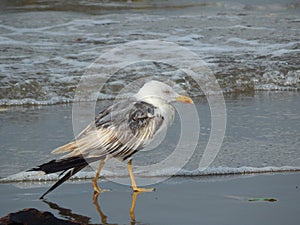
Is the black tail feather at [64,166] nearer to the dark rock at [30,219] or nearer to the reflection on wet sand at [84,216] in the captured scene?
the reflection on wet sand at [84,216]

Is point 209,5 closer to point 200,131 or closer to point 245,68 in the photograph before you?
point 245,68

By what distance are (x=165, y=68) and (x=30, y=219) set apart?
553 centimetres

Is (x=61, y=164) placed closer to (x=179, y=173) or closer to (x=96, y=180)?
(x=96, y=180)

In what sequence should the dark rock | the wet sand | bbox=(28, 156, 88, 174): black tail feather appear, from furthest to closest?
bbox=(28, 156, 88, 174): black tail feather < the wet sand < the dark rock

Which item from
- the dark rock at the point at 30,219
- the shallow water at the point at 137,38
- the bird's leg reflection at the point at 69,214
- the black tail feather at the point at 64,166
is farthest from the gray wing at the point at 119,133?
the shallow water at the point at 137,38

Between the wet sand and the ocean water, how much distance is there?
0.23m

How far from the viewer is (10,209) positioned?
4.54 metres

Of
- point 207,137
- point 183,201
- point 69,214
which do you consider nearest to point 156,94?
point 183,201

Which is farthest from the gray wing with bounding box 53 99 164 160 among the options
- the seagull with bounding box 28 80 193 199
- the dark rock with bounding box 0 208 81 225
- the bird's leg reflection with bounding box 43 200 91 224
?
the dark rock with bounding box 0 208 81 225

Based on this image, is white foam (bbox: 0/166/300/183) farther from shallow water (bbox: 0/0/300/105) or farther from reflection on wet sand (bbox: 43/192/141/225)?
shallow water (bbox: 0/0/300/105)

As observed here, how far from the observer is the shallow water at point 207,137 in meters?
5.41

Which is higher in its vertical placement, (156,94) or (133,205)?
(156,94)

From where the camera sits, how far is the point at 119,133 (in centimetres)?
487

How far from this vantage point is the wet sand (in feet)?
14.1
